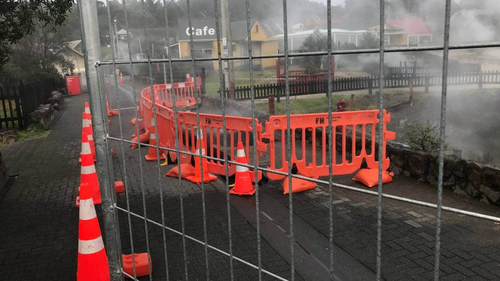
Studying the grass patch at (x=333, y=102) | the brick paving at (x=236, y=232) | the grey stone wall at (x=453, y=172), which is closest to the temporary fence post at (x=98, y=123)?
the brick paving at (x=236, y=232)

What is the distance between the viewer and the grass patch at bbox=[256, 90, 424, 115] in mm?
12449

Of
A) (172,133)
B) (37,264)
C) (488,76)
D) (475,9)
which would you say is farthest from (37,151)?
(488,76)

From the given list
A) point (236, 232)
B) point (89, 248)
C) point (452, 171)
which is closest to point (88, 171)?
point (236, 232)

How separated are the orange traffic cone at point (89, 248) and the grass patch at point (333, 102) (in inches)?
319

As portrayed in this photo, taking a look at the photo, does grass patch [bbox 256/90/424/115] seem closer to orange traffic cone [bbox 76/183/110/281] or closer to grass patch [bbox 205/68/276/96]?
grass patch [bbox 205/68/276/96]

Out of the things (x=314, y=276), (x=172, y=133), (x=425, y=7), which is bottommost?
(x=314, y=276)

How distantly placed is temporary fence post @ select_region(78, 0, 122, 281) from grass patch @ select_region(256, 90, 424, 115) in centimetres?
825

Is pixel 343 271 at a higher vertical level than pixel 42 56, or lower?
lower

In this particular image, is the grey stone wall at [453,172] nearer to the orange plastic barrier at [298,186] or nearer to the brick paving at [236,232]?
the brick paving at [236,232]

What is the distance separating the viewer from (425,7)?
14055 mm

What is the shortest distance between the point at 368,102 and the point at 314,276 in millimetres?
11990

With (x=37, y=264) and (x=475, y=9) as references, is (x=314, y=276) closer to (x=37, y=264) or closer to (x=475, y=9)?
(x=37, y=264)

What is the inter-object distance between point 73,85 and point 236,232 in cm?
2890

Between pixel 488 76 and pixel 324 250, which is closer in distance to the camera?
pixel 324 250
